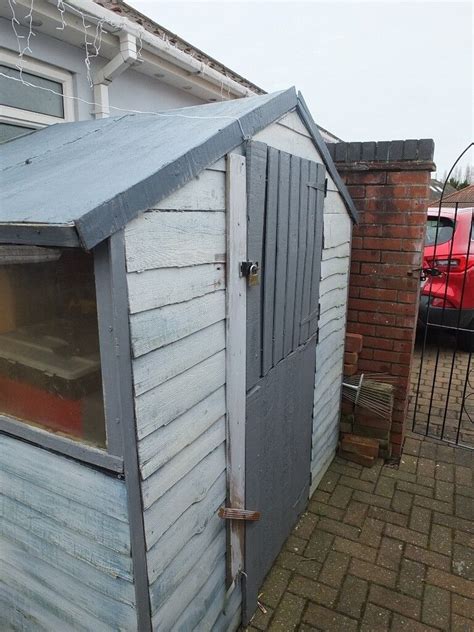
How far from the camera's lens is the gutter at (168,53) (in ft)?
9.43

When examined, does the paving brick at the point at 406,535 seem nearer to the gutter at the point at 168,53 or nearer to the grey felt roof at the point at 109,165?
the grey felt roof at the point at 109,165

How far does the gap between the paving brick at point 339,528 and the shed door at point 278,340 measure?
0.24 metres

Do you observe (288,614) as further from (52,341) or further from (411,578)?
(52,341)

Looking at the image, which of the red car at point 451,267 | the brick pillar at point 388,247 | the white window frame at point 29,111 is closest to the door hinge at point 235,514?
the brick pillar at point 388,247

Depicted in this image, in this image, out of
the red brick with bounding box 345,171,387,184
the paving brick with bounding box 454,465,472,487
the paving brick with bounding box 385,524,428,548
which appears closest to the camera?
the paving brick with bounding box 385,524,428,548

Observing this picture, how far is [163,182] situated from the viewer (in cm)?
126

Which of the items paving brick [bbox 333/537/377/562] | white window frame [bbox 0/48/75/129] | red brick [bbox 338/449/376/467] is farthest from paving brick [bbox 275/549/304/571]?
white window frame [bbox 0/48/75/129]

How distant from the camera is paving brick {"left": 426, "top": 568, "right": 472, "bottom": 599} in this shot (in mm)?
2521

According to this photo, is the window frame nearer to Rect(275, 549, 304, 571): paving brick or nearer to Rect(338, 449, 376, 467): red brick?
Rect(275, 549, 304, 571): paving brick

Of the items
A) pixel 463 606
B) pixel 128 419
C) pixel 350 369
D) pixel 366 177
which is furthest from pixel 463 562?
pixel 366 177

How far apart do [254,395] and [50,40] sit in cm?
292

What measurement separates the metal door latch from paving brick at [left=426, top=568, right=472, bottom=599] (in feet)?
7.30

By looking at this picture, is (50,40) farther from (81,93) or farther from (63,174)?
(63,174)

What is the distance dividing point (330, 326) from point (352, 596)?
1.76 meters
